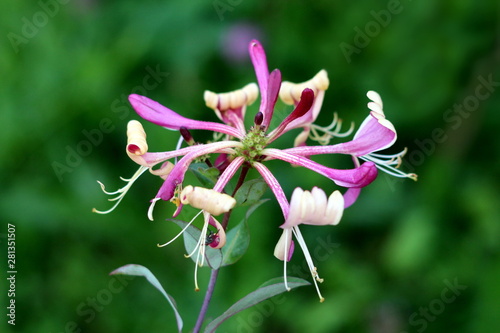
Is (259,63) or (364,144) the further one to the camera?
(259,63)

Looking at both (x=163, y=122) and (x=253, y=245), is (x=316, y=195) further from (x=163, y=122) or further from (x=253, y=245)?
(x=253, y=245)

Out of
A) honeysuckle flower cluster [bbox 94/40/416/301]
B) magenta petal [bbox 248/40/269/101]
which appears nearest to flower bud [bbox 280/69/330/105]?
honeysuckle flower cluster [bbox 94/40/416/301]

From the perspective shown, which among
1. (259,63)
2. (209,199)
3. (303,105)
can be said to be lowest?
(209,199)

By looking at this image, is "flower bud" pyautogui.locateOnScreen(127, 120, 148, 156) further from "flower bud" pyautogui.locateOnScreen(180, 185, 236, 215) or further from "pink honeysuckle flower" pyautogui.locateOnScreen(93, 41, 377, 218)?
"flower bud" pyautogui.locateOnScreen(180, 185, 236, 215)

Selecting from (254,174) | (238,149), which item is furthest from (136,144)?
(254,174)

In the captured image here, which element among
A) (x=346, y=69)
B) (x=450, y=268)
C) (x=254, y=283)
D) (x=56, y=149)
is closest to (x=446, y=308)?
(x=450, y=268)

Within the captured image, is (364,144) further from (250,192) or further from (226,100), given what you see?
(226,100)
